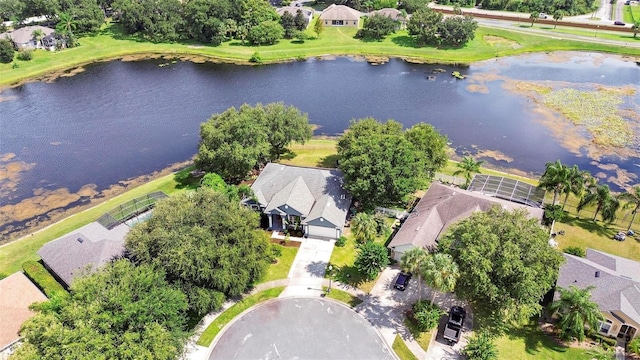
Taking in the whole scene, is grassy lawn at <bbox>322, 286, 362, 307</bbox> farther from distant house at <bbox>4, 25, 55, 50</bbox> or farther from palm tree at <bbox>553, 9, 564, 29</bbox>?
palm tree at <bbox>553, 9, 564, 29</bbox>

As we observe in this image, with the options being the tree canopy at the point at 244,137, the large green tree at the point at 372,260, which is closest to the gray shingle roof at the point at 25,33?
the tree canopy at the point at 244,137

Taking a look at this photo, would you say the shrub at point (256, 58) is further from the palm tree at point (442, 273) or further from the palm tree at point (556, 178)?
the palm tree at point (442, 273)

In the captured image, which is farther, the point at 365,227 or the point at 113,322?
the point at 365,227

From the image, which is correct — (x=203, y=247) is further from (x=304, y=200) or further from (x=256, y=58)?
(x=256, y=58)

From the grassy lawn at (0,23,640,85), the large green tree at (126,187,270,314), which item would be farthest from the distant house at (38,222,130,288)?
the grassy lawn at (0,23,640,85)

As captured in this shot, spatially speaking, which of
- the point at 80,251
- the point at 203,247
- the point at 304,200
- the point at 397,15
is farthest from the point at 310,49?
the point at 203,247

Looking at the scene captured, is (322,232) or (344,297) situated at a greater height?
(322,232)

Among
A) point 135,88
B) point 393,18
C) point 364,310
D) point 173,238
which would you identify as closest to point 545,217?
point 364,310

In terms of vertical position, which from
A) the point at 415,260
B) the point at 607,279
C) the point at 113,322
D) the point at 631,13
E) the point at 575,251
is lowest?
the point at 575,251
